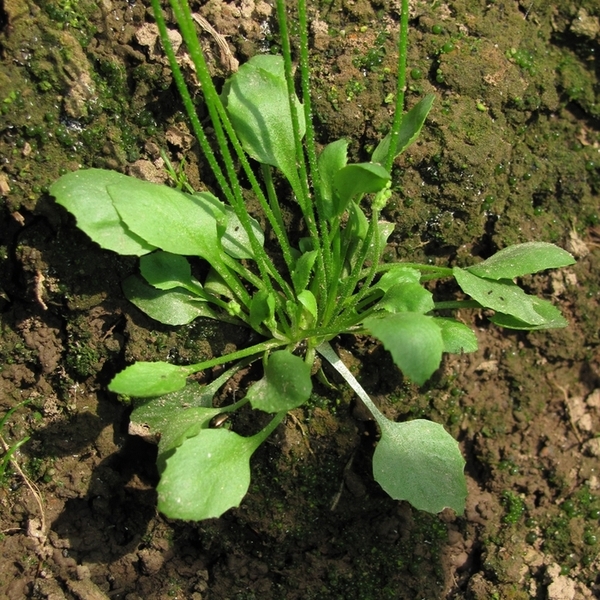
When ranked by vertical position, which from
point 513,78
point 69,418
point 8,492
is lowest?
point 8,492

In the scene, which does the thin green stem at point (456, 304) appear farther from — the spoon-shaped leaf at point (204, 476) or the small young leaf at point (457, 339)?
the spoon-shaped leaf at point (204, 476)

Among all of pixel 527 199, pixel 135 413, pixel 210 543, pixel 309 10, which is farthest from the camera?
pixel 527 199

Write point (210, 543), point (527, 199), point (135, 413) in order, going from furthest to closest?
point (527, 199) → point (210, 543) → point (135, 413)

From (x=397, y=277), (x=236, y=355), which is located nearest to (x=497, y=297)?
(x=397, y=277)

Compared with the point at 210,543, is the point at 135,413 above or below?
above

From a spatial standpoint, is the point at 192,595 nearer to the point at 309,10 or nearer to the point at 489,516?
the point at 489,516

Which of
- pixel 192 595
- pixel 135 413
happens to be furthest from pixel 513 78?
pixel 192 595

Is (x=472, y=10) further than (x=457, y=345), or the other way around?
(x=472, y=10)
